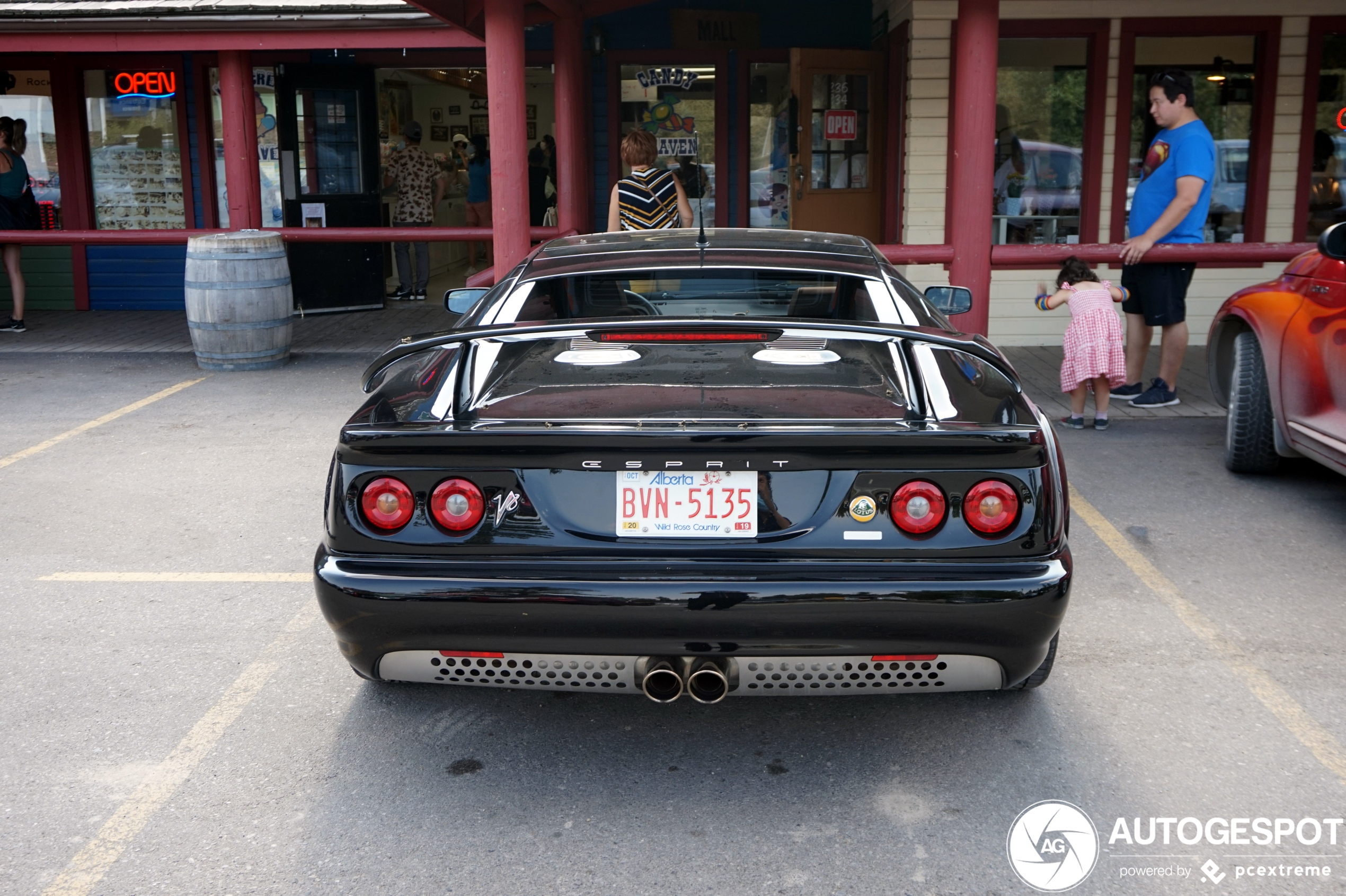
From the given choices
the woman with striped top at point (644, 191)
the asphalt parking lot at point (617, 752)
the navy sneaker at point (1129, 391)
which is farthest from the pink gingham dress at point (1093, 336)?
the woman with striped top at point (644, 191)

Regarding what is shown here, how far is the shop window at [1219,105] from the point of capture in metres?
9.90

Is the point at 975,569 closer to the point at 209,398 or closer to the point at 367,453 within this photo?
the point at 367,453

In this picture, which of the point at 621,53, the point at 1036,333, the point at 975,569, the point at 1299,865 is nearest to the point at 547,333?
the point at 975,569

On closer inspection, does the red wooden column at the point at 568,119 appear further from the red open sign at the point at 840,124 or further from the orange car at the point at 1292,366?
the orange car at the point at 1292,366

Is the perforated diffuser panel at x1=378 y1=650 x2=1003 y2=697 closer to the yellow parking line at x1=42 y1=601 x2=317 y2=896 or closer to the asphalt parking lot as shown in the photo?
the asphalt parking lot

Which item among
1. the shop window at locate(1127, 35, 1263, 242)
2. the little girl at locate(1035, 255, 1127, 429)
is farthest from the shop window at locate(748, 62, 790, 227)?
the little girl at locate(1035, 255, 1127, 429)

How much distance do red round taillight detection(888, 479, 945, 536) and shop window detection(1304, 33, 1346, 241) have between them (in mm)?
8663

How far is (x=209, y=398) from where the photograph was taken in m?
8.16

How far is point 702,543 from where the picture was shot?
289 centimetres

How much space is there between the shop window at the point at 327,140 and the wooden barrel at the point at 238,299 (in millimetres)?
3353

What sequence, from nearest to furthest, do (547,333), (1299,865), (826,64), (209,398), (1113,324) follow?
1. (1299,865)
2. (547,333)
3. (1113,324)
4. (209,398)
5. (826,64)

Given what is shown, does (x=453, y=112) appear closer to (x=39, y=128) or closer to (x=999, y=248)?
(x=39, y=128)

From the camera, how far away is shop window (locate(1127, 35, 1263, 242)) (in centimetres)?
990

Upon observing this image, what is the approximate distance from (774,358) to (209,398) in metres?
5.61
